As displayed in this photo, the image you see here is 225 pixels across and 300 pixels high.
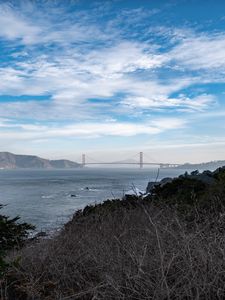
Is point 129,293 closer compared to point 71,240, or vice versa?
point 129,293

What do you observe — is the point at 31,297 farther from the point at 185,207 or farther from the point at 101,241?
the point at 185,207

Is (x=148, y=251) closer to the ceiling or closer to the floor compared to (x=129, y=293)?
closer to the ceiling

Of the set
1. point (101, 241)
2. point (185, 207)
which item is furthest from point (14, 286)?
point (185, 207)

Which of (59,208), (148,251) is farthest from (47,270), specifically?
(59,208)

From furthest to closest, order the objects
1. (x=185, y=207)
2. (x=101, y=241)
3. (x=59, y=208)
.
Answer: (x=59, y=208) → (x=185, y=207) → (x=101, y=241)

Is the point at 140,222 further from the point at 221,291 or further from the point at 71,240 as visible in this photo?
the point at 221,291

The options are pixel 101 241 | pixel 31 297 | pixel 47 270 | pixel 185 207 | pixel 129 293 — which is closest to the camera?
pixel 129 293
